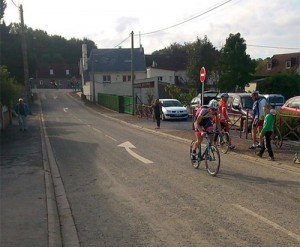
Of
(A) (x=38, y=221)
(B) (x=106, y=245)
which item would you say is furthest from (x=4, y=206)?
(B) (x=106, y=245)

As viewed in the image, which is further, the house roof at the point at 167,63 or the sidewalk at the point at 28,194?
the house roof at the point at 167,63

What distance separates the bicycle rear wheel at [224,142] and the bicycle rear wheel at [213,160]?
321 cm

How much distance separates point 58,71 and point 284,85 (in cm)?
8757

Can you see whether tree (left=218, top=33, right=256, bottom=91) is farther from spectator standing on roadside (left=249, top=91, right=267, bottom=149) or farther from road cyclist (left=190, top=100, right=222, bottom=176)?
road cyclist (left=190, top=100, right=222, bottom=176)

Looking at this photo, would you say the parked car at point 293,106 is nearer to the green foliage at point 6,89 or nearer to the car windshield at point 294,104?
the car windshield at point 294,104

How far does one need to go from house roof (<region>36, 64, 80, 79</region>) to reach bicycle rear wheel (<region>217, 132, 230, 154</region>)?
105m

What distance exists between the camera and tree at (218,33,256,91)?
44344 mm

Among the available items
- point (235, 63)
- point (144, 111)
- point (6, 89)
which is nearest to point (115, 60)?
point (235, 63)

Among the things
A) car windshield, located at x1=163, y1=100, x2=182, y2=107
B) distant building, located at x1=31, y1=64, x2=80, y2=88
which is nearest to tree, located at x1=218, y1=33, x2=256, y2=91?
car windshield, located at x1=163, y1=100, x2=182, y2=107

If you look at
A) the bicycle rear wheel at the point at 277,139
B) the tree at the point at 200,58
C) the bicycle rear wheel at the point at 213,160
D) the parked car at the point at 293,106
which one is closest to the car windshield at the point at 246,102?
the parked car at the point at 293,106

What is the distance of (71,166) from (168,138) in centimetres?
745

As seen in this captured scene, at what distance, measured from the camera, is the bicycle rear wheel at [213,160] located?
9.66 metres

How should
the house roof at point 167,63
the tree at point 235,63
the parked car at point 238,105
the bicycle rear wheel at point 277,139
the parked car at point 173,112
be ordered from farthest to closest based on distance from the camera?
the house roof at point 167,63
the tree at point 235,63
the parked car at point 173,112
the parked car at point 238,105
the bicycle rear wheel at point 277,139

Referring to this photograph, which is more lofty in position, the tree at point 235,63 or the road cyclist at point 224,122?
the tree at point 235,63
